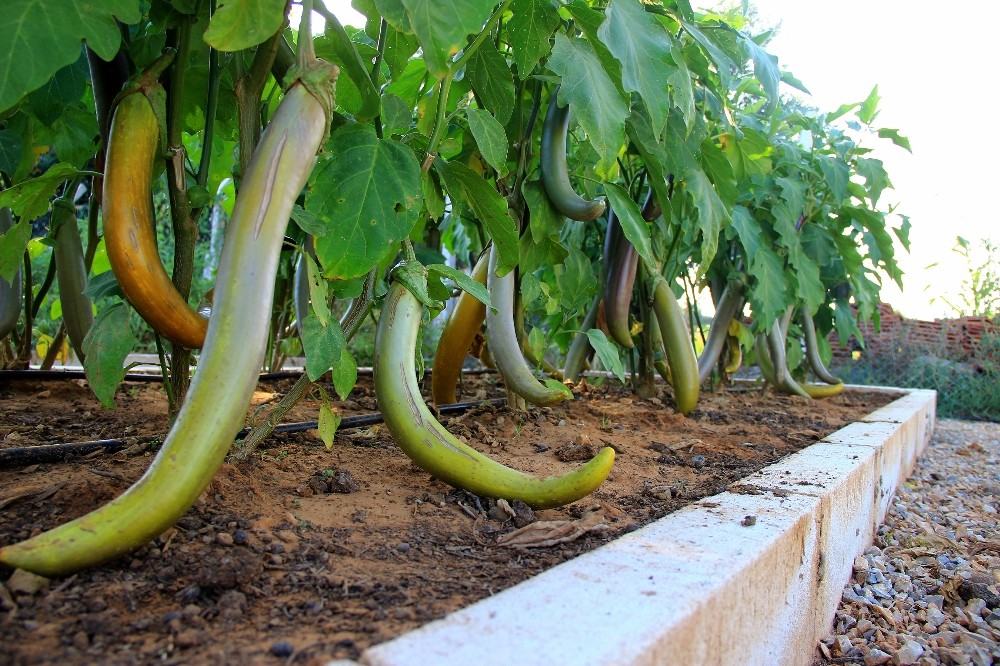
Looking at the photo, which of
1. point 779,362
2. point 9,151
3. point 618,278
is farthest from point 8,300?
point 779,362

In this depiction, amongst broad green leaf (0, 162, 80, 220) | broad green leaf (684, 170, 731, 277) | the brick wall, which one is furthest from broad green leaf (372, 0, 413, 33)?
the brick wall

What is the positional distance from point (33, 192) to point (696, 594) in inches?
43.1

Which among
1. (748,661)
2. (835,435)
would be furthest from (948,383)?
(748,661)

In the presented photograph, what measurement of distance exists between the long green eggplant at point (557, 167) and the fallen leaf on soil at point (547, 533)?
2.45 ft

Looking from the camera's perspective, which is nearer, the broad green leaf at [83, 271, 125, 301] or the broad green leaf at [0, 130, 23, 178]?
the broad green leaf at [83, 271, 125, 301]

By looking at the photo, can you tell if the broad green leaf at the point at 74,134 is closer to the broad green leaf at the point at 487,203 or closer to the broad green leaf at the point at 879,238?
the broad green leaf at the point at 487,203

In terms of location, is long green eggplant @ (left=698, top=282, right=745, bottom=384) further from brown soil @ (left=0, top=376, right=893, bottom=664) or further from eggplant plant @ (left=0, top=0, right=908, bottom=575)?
brown soil @ (left=0, top=376, right=893, bottom=664)

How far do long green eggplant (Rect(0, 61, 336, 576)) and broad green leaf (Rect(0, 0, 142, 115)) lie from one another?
23 cm

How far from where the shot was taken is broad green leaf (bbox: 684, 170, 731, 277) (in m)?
2.17

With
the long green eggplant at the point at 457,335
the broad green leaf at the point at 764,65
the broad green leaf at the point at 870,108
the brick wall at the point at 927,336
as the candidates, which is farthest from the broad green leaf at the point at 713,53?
the brick wall at the point at 927,336

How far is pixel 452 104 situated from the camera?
2059mm

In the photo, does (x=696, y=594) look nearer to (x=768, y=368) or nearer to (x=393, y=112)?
(x=393, y=112)

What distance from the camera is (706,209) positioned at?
2.21 m

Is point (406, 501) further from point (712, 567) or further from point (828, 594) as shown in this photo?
point (828, 594)
